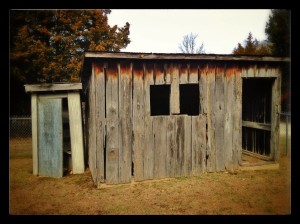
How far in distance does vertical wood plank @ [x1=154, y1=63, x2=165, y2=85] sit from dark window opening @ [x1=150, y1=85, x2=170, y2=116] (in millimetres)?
4275

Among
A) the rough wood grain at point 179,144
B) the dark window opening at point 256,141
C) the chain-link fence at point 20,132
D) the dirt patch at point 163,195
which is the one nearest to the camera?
the dirt patch at point 163,195

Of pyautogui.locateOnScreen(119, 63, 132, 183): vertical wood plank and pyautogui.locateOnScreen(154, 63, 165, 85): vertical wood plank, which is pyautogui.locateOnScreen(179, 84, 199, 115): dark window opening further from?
pyautogui.locateOnScreen(119, 63, 132, 183): vertical wood plank

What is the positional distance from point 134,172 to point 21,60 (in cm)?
1462

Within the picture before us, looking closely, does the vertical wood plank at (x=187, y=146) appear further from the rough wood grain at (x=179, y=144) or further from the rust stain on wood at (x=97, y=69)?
the rust stain on wood at (x=97, y=69)

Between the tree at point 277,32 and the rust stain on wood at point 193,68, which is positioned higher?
the tree at point 277,32

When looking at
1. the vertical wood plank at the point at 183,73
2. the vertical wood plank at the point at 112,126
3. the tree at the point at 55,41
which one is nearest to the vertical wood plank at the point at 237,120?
the vertical wood plank at the point at 183,73

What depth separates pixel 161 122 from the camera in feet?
25.0

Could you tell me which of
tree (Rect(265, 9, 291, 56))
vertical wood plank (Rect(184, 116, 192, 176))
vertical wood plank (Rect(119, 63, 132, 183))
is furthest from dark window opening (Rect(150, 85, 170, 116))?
tree (Rect(265, 9, 291, 56))

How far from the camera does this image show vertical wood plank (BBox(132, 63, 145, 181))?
290 inches

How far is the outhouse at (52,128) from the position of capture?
8.53 metres

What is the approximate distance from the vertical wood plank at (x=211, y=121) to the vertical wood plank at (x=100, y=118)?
3.32 m

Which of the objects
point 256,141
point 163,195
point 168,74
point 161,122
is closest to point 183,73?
point 168,74

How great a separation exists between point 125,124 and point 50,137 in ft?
9.86
